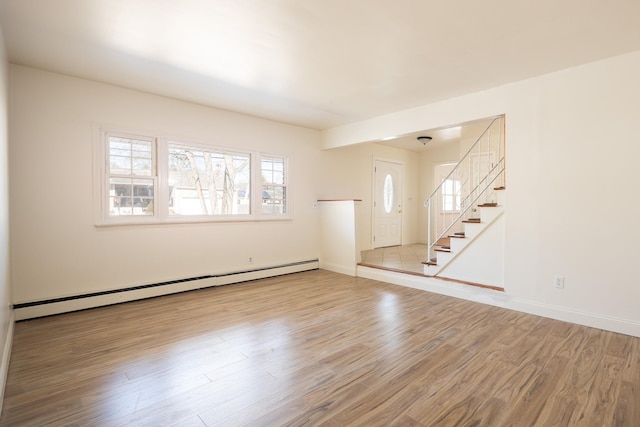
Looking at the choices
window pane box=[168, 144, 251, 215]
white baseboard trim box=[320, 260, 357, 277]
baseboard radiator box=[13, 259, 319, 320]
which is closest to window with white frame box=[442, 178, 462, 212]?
white baseboard trim box=[320, 260, 357, 277]

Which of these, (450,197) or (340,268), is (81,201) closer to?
(340,268)

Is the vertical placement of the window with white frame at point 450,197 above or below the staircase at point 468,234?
above

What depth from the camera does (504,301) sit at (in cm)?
369

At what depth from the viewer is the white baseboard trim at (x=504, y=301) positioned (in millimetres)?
2986

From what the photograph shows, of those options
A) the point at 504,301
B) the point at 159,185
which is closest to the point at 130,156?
the point at 159,185

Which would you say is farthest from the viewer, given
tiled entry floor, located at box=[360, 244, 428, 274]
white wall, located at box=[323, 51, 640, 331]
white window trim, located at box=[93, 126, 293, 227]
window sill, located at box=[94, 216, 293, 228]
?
tiled entry floor, located at box=[360, 244, 428, 274]

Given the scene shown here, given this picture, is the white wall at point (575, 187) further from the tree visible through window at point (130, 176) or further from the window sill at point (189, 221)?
the tree visible through window at point (130, 176)

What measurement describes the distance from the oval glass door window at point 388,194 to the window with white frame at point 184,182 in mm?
3064

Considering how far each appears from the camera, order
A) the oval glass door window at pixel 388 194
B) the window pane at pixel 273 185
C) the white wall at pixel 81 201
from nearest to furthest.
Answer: the white wall at pixel 81 201, the window pane at pixel 273 185, the oval glass door window at pixel 388 194

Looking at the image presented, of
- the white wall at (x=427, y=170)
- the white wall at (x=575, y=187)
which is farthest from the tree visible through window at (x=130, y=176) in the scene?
the white wall at (x=427, y=170)

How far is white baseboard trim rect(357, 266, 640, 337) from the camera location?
9.80 ft

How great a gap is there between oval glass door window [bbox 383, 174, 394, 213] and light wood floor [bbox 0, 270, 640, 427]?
428 centimetres

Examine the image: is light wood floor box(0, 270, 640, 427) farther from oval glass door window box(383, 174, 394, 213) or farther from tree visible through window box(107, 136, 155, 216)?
oval glass door window box(383, 174, 394, 213)

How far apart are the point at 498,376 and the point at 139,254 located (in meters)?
4.06
